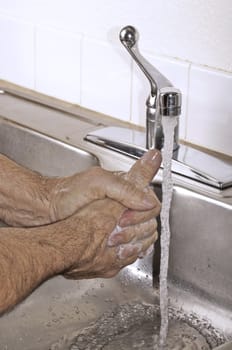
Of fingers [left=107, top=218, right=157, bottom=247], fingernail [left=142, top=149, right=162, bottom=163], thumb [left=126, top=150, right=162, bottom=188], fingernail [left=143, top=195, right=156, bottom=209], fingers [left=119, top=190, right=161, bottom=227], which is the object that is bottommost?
fingers [left=107, top=218, right=157, bottom=247]

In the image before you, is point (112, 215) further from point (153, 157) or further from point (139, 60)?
point (139, 60)

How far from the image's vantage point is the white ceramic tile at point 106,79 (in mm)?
1214

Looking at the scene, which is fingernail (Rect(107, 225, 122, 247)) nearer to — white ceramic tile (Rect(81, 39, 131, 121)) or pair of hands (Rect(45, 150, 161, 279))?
pair of hands (Rect(45, 150, 161, 279))

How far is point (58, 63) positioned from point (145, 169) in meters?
0.47

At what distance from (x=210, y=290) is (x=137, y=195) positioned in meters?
0.17

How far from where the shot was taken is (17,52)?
1.42m

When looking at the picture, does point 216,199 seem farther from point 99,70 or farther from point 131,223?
point 99,70

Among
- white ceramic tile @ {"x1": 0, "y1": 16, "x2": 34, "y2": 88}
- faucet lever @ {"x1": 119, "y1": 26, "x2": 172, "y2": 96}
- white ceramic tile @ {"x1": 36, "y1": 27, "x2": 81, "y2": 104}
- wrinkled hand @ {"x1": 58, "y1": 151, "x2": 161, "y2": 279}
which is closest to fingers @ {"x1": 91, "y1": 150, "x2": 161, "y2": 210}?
wrinkled hand @ {"x1": 58, "y1": 151, "x2": 161, "y2": 279}

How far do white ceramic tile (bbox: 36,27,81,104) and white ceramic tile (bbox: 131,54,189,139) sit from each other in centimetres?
14

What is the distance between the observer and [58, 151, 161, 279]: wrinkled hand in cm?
90

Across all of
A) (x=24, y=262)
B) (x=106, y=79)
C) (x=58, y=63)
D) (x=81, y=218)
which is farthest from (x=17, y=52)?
(x=24, y=262)

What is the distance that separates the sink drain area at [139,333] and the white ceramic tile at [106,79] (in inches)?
14.0

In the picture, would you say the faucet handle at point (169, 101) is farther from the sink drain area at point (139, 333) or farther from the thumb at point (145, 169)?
the sink drain area at point (139, 333)

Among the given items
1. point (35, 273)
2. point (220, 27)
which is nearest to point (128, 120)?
point (220, 27)
